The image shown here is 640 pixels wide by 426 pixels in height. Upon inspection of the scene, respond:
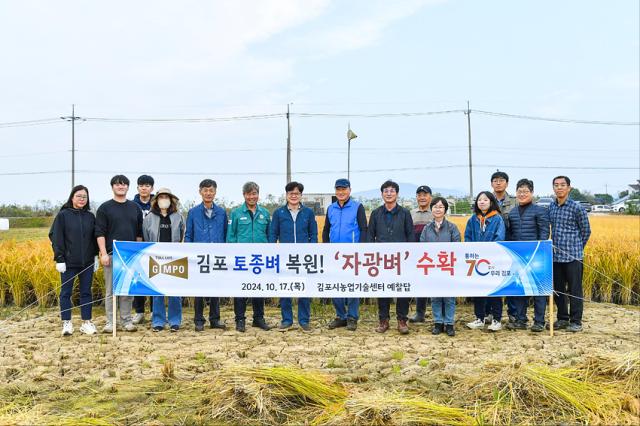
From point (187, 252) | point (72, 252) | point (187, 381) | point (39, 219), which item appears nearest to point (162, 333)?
point (187, 252)

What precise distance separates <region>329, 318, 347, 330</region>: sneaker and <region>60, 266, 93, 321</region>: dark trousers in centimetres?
280

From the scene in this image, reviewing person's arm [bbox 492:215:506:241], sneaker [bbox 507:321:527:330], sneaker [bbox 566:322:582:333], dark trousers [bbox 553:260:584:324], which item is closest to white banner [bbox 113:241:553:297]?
person's arm [bbox 492:215:506:241]

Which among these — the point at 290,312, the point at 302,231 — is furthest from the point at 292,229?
the point at 290,312

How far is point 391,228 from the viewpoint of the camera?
590 cm

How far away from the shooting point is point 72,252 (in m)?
5.76

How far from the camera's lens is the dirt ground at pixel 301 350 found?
4.38 m

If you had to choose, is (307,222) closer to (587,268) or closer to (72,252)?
(72,252)

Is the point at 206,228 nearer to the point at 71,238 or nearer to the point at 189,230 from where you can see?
the point at 189,230

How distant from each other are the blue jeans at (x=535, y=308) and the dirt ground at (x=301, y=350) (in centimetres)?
23

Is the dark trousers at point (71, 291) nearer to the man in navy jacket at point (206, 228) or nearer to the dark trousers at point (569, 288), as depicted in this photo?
the man in navy jacket at point (206, 228)

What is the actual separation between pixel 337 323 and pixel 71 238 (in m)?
3.18

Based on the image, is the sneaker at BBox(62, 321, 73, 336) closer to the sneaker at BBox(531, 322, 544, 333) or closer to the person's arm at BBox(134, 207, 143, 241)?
the person's arm at BBox(134, 207, 143, 241)

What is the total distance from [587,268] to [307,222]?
4.70m

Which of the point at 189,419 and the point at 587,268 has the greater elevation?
the point at 587,268
